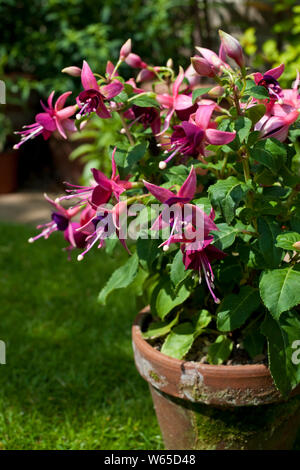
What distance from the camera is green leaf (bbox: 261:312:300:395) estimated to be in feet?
3.51

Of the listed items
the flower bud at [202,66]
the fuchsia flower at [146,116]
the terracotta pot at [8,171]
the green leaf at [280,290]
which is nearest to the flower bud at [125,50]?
the fuchsia flower at [146,116]

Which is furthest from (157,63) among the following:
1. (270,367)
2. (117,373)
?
(270,367)

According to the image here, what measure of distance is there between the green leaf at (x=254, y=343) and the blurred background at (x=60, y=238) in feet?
1.60

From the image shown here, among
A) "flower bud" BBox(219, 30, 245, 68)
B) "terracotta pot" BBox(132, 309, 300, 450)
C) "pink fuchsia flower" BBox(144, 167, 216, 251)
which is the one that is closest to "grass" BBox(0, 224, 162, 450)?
"terracotta pot" BBox(132, 309, 300, 450)

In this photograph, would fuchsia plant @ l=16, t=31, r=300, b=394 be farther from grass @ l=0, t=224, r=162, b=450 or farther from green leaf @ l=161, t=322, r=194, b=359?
grass @ l=0, t=224, r=162, b=450

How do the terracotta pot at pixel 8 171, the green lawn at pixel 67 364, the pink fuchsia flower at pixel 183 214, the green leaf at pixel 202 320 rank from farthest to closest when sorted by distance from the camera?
the terracotta pot at pixel 8 171 → the green lawn at pixel 67 364 → the green leaf at pixel 202 320 → the pink fuchsia flower at pixel 183 214

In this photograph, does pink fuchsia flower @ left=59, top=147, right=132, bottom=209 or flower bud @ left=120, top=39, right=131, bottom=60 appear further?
flower bud @ left=120, top=39, right=131, bottom=60

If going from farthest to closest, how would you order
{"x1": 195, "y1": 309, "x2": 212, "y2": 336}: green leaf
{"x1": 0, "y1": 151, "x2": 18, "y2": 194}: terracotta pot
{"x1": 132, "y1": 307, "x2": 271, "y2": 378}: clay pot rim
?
{"x1": 0, "y1": 151, "x2": 18, "y2": 194}: terracotta pot
{"x1": 195, "y1": 309, "x2": 212, "y2": 336}: green leaf
{"x1": 132, "y1": 307, "x2": 271, "y2": 378}: clay pot rim

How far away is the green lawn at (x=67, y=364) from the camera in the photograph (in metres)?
1.56

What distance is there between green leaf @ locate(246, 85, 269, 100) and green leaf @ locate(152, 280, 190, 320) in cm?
45

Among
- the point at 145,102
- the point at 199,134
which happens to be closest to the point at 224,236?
the point at 199,134

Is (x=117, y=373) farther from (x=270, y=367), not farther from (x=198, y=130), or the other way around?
(x=198, y=130)

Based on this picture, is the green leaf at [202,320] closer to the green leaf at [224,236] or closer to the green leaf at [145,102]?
the green leaf at [224,236]

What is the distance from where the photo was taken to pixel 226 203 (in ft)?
3.19
